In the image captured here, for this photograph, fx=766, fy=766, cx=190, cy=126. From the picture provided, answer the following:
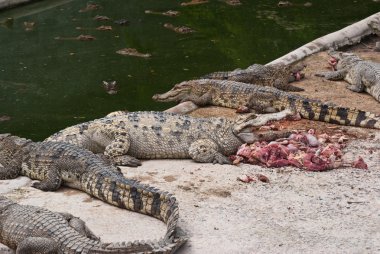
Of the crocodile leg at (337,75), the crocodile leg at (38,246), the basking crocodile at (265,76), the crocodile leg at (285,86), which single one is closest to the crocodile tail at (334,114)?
the crocodile leg at (285,86)

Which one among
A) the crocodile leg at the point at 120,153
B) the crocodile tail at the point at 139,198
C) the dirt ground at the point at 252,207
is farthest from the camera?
the crocodile leg at the point at 120,153

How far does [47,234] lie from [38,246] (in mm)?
111

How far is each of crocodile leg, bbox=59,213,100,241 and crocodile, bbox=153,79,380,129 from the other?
3805mm

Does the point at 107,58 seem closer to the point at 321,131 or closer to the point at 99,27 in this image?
the point at 99,27

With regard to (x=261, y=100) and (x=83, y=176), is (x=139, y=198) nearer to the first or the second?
(x=83, y=176)

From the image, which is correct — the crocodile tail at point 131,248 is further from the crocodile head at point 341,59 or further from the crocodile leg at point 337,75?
the crocodile head at point 341,59

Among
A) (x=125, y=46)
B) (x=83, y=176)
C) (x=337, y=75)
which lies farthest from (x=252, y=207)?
(x=125, y=46)

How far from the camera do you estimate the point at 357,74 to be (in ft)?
Answer: 33.0

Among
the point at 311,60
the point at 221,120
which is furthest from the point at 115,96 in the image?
the point at 221,120

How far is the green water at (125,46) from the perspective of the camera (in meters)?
11.0

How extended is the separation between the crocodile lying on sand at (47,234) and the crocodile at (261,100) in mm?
3824

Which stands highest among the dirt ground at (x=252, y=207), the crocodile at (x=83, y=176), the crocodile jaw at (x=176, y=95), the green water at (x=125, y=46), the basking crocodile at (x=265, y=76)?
the crocodile at (x=83, y=176)

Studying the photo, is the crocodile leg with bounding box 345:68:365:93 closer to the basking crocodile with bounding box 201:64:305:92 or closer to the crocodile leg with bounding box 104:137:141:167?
the basking crocodile with bounding box 201:64:305:92

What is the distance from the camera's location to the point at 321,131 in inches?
328
